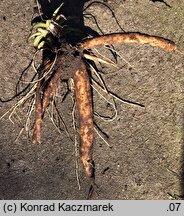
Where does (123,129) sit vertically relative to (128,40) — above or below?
below

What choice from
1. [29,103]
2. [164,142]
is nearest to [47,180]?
[29,103]

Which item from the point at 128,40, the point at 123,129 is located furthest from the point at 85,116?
the point at 128,40

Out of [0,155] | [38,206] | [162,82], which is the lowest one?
[38,206]

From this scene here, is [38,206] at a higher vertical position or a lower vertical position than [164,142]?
lower

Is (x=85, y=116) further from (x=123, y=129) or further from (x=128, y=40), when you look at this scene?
(x=128, y=40)

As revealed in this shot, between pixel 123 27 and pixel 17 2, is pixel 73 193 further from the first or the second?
pixel 17 2

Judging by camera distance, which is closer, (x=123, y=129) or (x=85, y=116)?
(x=85, y=116)
